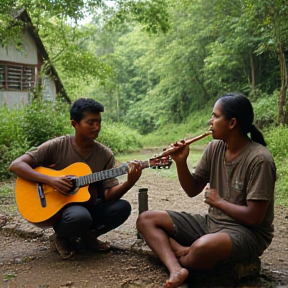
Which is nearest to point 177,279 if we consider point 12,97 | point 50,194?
point 50,194

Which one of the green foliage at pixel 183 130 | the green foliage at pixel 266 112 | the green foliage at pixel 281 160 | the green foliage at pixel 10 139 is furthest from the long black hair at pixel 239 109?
the green foliage at pixel 183 130

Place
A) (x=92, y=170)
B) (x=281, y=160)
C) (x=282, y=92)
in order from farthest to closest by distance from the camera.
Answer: (x=282, y=92) → (x=281, y=160) → (x=92, y=170)

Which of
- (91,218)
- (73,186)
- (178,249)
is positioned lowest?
(178,249)

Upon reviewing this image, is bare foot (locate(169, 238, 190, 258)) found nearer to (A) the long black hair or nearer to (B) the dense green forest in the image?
(A) the long black hair

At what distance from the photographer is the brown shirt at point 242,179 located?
254cm

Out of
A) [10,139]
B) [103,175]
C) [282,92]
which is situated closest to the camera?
[103,175]

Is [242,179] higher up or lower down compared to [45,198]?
higher up

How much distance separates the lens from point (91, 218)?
126 inches

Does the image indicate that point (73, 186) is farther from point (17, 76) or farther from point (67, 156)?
point (17, 76)

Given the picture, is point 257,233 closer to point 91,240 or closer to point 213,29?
point 91,240

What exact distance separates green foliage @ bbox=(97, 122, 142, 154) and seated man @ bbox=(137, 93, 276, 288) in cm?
1016

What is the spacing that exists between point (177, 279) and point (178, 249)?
305 mm

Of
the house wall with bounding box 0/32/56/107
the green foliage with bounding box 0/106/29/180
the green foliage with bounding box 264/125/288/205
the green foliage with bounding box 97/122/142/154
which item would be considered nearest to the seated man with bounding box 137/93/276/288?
the green foliage with bounding box 264/125/288/205

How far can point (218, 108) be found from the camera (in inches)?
108
